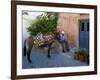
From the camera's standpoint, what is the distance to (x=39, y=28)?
2135 millimetres

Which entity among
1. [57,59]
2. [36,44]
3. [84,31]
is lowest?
[57,59]

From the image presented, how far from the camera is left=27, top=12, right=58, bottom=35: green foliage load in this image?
2.11 metres

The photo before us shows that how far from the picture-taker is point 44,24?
84.6 inches

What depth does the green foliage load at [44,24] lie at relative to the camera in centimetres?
211

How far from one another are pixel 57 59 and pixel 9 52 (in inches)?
19.9

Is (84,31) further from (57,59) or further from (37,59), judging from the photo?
(37,59)

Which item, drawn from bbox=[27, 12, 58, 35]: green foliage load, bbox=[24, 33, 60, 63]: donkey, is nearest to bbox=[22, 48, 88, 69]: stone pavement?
bbox=[24, 33, 60, 63]: donkey

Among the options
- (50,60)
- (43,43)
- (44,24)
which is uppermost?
(44,24)

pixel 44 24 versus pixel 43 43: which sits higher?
pixel 44 24

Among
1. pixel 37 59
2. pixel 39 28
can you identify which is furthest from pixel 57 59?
pixel 39 28

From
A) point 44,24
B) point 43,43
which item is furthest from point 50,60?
point 44,24

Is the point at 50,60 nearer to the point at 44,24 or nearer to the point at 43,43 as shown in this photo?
the point at 43,43

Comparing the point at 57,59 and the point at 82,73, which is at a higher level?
the point at 57,59

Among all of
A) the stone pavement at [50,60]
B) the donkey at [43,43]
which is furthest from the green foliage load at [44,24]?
the stone pavement at [50,60]
